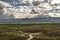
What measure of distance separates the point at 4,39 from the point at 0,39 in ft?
4.25

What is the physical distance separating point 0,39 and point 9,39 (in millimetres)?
2859

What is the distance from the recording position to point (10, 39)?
6391 centimetres

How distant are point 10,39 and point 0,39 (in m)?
3.18

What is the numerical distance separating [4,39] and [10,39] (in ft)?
6.32

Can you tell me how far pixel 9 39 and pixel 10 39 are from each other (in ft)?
1.05

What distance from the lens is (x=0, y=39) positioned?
63.5 m

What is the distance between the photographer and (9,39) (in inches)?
2515

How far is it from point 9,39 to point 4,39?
161 centimetres

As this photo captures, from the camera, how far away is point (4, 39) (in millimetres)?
63906
